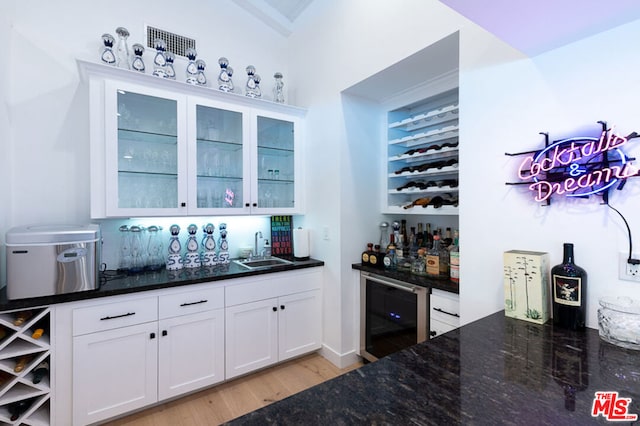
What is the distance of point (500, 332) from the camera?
1.17 m

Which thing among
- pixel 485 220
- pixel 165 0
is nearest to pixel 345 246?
pixel 485 220

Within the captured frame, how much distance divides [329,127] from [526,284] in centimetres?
187

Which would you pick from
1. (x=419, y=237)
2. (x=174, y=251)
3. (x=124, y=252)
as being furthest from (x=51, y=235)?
(x=419, y=237)

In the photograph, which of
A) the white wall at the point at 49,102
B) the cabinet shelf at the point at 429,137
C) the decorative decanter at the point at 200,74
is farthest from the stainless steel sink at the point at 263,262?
the decorative decanter at the point at 200,74

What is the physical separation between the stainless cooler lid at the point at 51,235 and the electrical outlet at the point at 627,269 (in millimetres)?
2578

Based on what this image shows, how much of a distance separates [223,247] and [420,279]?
1.63 meters

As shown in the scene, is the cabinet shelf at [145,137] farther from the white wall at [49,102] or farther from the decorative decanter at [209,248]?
the decorative decanter at [209,248]

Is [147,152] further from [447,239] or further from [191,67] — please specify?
[447,239]

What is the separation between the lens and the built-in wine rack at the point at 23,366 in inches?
61.8

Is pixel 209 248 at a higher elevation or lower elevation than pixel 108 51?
lower

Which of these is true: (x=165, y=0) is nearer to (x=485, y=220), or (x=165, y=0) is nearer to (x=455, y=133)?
(x=455, y=133)

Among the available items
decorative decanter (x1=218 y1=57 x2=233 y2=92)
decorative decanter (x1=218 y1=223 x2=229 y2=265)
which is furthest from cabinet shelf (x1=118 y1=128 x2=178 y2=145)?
decorative decanter (x1=218 y1=223 x2=229 y2=265)

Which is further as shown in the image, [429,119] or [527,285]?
[429,119]

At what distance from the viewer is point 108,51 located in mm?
2164
